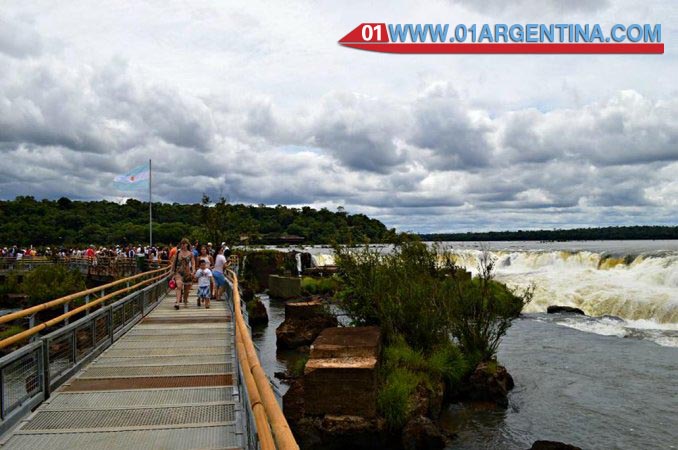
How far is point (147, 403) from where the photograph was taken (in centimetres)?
709

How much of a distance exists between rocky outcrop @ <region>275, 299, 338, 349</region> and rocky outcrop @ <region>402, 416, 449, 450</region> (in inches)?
320

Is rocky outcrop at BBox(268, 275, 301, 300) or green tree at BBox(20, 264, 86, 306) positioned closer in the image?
green tree at BBox(20, 264, 86, 306)

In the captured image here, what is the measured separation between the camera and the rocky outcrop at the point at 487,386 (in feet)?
42.7

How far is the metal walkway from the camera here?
580cm

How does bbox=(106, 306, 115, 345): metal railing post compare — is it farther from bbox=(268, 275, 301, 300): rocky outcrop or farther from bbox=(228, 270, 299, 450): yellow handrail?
bbox=(268, 275, 301, 300): rocky outcrop

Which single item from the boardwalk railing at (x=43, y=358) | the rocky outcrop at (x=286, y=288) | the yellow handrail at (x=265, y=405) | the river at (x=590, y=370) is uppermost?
the yellow handrail at (x=265, y=405)

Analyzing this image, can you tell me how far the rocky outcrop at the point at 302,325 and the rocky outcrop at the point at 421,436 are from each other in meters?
8.13

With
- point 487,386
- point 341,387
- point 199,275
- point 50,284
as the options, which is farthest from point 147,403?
point 50,284

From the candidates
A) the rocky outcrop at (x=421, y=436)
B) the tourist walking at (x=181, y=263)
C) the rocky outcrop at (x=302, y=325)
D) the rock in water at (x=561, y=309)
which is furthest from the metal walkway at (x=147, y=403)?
the rock in water at (x=561, y=309)

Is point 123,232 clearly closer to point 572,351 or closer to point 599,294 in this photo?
point 599,294

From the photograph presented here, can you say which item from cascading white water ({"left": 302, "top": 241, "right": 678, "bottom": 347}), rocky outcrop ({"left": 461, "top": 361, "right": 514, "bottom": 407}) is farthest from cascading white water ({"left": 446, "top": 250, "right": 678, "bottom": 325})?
rocky outcrop ({"left": 461, "top": 361, "right": 514, "bottom": 407})

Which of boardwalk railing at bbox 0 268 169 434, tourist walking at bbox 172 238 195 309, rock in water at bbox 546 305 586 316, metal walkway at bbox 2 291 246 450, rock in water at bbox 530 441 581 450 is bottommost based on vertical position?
rock in water at bbox 546 305 586 316

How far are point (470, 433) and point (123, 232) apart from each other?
96393mm

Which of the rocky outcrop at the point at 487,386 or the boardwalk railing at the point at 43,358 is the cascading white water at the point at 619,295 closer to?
the rocky outcrop at the point at 487,386
